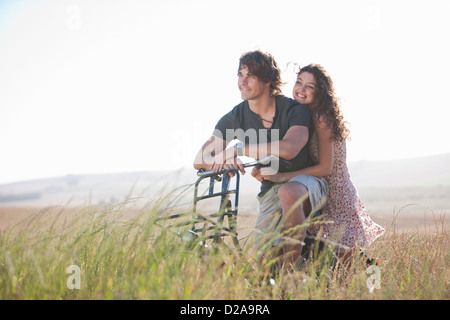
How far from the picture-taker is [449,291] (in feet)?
11.3

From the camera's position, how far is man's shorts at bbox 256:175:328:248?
3.54 meters

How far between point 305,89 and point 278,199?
91 cm

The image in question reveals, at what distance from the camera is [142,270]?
2596 millimetres

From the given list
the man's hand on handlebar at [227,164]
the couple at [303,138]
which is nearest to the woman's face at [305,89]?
the couple at [303,138]

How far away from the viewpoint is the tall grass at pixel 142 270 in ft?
8.22

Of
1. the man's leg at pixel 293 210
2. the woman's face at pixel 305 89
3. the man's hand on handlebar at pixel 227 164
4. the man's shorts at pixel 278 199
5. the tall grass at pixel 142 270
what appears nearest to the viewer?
the tall grass at pixel 142 270

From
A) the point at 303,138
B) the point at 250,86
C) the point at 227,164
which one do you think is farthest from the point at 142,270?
the point at 250,86

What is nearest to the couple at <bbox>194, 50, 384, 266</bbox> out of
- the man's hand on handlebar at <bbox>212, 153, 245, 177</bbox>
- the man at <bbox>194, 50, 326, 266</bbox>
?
the man at <bbox>194, 50, 326, 266</bbox>

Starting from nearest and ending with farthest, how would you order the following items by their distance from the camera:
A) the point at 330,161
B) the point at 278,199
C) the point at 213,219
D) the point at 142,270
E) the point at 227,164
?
the point at 142,270, the point at 213,219, the point at 227,164, the point at 330,161, the point at 278,199

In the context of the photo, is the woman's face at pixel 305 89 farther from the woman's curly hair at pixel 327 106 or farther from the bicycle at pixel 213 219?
the bicycle at pixel 213 219

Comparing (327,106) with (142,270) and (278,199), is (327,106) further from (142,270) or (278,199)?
(142,270)

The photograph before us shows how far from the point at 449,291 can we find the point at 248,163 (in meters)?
1.68

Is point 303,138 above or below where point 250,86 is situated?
below
